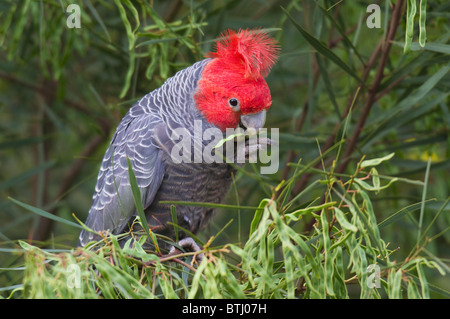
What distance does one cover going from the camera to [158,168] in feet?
4.85

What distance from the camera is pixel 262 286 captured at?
2.93 feet

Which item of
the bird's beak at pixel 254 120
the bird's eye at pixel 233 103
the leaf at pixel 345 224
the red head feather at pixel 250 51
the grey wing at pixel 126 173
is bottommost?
the leaf at pixel 345 224

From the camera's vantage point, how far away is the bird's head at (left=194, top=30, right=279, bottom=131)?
4.35ft

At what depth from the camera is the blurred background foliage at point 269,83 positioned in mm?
1507

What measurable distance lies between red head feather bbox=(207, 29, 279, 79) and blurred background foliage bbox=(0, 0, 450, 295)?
0.09 m

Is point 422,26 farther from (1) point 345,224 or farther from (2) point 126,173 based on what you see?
(2) point 126,173

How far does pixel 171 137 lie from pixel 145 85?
24.3 inches

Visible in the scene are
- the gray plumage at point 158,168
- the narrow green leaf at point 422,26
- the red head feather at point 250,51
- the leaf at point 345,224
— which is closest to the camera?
the leaf at point 345,224

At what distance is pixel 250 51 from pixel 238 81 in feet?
0.27

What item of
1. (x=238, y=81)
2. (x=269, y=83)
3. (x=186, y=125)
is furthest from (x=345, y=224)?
(x=269, y=83)

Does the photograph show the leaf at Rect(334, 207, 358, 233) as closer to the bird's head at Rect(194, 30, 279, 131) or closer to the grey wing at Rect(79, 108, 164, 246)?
the bird's head at Rect(194, 30, 279, 131)

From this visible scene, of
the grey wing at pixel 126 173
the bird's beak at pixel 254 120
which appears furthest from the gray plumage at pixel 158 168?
the bird's beak at pixel 254 120

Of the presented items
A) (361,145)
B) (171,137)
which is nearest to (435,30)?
(361,145)

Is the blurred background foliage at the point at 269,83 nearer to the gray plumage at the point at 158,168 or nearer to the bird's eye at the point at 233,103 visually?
the gray plumage at the point at 158,168
